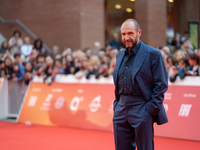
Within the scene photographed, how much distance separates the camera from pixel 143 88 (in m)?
3.16

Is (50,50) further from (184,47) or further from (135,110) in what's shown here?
(135,110)

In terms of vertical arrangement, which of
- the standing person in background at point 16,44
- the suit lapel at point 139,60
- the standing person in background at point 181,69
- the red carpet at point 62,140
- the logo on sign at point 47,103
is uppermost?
the standing person in background at point 16,44

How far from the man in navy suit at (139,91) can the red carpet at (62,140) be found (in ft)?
7.79

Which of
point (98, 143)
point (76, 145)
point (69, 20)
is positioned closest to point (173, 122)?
point (98, 143)

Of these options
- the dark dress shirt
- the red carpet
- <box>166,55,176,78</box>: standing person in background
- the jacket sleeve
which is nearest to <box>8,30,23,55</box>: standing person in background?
the red carpet

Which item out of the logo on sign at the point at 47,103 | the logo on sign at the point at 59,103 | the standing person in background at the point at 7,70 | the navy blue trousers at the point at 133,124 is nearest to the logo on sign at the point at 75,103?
the logo on sign at the point at 59,103

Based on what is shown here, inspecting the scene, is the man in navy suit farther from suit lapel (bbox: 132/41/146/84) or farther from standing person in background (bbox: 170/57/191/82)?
standing person in background (bbox: 170/57/191/82)

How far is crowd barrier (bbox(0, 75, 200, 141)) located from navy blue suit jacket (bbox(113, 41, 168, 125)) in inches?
122

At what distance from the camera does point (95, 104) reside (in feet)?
24.1

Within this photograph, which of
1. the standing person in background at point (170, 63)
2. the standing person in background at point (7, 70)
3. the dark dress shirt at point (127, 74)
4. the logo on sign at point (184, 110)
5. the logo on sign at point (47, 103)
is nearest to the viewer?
the dark dress shirt at point (127, 74)

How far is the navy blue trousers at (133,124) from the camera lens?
10.4 feet

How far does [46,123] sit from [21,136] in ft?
4.53

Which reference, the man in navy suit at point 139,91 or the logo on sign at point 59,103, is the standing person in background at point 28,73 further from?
the man in navy suit at point 139,91

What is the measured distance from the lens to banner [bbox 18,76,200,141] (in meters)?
6.09
